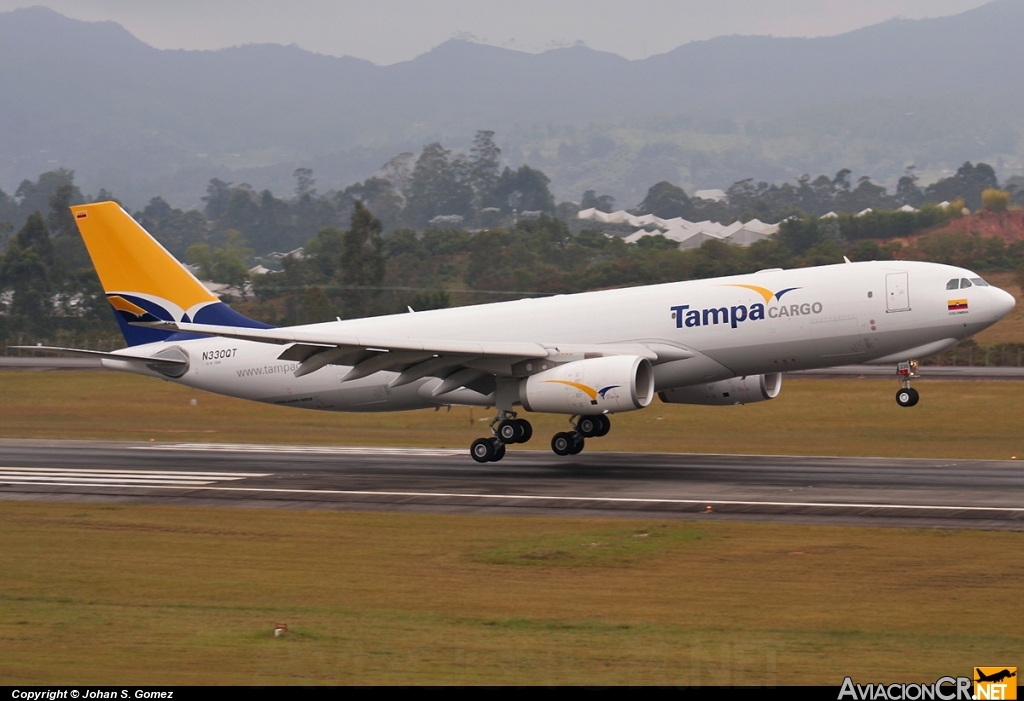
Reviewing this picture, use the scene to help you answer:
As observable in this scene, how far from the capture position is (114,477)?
107 feet

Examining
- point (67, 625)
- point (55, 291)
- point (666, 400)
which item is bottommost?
point (67, 625)

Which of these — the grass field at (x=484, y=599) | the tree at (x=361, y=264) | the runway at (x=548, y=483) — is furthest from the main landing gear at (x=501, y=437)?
the tree at (x=361, y=264)

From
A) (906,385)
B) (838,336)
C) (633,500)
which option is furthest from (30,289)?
(633,500)

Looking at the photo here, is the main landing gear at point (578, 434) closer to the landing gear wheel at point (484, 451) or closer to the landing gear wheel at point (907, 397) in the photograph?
the landing gear wheel at point (484, 451)

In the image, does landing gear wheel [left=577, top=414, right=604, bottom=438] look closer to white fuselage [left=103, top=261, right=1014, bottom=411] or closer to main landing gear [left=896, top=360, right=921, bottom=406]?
white fuselage [left=103, top=261, right=1014, bottom=411]

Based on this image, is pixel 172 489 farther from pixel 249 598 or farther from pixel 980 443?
pixel 980 443

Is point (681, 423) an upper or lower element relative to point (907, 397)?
lower

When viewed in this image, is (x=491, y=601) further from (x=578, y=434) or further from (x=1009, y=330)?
(x=1009, y=330)

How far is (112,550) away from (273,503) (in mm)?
6062

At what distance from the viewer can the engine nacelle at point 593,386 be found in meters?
30.8

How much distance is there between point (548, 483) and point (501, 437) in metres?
4.08

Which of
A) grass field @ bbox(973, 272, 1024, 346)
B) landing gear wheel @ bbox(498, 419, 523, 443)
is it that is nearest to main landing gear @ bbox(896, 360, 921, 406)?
landing gear wheel @ bbox(498, 419, 523, 443)

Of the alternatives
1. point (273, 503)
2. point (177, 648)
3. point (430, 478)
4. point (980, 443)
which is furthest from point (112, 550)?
point (980, 443)

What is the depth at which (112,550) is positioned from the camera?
21.8 metres
